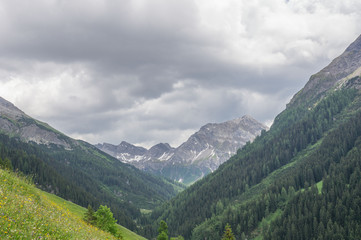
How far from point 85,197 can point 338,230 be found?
155 metres

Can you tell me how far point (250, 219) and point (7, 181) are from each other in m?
159

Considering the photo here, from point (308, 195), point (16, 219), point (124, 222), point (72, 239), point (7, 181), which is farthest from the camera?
point (124, 222)

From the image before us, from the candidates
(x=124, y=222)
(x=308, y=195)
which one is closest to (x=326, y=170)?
(x=308, y=195)

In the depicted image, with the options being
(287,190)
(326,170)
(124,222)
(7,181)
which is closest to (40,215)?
(7,181)

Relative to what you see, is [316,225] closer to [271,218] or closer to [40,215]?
[271,218]

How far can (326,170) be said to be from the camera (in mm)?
197625

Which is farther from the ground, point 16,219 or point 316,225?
point 316,225

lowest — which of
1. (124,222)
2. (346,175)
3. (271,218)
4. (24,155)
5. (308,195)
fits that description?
(124,222)

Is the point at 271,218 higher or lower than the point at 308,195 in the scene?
lower

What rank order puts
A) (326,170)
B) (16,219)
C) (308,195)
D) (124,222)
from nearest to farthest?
1. (16,219)
2. (308,195)
3. (124,222)
4. (326,170)

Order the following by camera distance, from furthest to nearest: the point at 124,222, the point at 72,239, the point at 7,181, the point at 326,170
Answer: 1. the point at 326,170
2. the point at 124,222
3. the point at 7,181
4. the point at 72,239

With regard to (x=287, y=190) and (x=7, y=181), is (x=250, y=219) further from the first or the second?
(x=7, y=181)

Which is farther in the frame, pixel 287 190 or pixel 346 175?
pixel 287 190

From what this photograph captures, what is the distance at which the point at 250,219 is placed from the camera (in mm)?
163375
